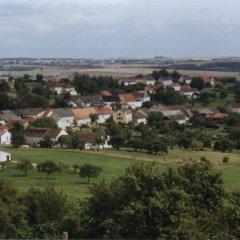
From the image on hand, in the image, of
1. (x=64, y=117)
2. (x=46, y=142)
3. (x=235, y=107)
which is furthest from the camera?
(x=235, y=107)

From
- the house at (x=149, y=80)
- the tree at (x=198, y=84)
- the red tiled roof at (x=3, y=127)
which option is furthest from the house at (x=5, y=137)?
the house at (x=149, y=80)

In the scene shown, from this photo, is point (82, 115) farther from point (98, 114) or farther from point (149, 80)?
point (149, 80)

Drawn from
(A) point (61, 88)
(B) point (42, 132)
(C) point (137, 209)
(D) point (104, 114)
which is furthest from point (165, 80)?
(C) point (137, 209)

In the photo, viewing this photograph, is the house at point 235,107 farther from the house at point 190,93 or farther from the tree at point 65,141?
the tree at point 65,141

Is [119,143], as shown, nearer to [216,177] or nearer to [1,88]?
[216,177]

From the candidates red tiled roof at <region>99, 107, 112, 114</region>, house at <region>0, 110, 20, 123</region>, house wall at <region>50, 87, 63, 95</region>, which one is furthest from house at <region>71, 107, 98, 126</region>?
house wall at <region>50, 87, 63, 95</region>

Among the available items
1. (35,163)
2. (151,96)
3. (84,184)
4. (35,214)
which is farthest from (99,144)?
(151,96)
